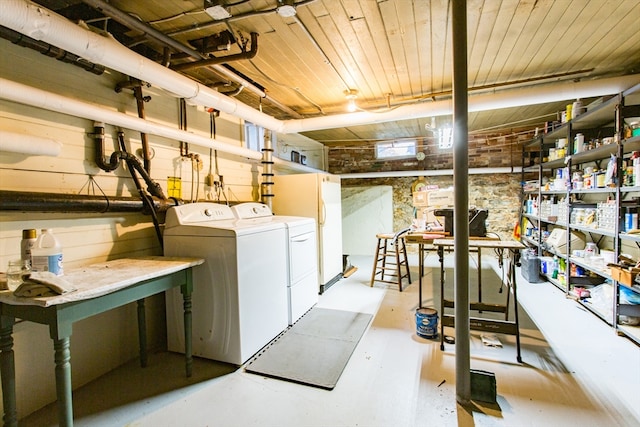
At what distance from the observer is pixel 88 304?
1.55 metres

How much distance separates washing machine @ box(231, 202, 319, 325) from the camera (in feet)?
10.4

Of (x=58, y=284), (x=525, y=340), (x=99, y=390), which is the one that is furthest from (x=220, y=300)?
(x=525, y=340)

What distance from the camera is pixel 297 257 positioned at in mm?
3314

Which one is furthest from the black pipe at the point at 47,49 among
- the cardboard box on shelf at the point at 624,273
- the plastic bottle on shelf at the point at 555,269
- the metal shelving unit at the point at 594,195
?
the plastic bottle on shelf at the point at 555,269

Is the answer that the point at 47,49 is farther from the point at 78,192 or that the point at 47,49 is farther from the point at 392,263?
the point at 392,263

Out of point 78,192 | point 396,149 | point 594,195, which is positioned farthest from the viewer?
point 396,149

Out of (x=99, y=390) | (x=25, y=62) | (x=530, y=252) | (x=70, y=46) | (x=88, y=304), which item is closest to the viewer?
(x=88, y=304)

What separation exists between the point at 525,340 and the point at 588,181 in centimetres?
210

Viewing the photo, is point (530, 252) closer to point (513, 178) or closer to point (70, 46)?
point (513, 178)

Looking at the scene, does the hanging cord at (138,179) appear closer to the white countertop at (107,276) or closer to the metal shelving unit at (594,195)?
the white countertop at (107,276)

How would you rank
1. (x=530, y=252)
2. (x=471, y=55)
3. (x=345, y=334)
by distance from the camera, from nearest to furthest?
(x=471, y=55) < (x=345, y=334) < (x=530, y=252)

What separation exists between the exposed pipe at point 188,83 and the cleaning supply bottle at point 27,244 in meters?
1.01

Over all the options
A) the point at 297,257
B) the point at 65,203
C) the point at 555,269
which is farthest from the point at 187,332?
the point at 555,269

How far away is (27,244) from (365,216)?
5886mm
